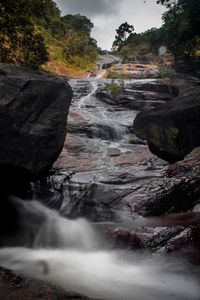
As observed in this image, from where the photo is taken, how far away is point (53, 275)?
6598mm

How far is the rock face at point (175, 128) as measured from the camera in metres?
12.6

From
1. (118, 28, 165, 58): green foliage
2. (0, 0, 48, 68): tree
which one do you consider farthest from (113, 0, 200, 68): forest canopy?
(0, 0, 48, 68): tree

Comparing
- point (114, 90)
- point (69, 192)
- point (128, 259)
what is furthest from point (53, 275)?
point (114, 90)

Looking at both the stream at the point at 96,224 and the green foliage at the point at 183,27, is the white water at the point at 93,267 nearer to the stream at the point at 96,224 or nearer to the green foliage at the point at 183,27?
the stream at the point at 96,224

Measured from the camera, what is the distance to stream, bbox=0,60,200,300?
243 inches

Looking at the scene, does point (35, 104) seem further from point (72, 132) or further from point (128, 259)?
point (72, 132)

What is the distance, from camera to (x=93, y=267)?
703cm

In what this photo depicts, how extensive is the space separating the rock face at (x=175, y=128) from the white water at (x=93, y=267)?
5.13m

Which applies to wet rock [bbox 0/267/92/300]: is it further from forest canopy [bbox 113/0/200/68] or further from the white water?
forest canopy [bbox 113/0/200/68]

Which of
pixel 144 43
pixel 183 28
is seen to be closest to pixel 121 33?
pixel 144 43

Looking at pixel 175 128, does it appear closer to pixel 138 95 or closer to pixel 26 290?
pixel 26 290

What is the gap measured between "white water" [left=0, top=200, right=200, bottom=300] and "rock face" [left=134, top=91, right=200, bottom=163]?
5125mm

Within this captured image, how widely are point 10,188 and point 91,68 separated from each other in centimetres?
3292

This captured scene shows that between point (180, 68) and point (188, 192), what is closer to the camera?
point (188, 192)
